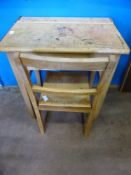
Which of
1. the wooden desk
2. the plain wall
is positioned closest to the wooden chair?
the wooden desk

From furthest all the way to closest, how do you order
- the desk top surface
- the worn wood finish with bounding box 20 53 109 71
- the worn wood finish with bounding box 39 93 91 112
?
the worn wood finish with bounding box 39 93 91 112
the desk top surface
the worn wood finish with bounding box 20 53 109 71

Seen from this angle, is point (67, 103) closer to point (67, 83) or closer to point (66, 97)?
point (66, 97)

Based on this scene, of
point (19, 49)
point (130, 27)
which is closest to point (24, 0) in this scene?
point (19, 49)

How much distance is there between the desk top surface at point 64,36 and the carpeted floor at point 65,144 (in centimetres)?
81

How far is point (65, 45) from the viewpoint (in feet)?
2.67

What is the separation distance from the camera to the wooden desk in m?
0.60

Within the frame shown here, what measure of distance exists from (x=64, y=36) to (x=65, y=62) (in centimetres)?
41

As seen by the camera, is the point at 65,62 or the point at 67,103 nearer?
the point at 65,62

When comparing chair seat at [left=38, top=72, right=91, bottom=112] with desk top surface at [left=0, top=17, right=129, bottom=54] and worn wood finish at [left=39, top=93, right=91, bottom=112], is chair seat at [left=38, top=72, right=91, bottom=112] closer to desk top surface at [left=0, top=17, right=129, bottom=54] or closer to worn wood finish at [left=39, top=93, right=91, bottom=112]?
worn wood finish at [left=39, top=93, right=91, bottom=112]

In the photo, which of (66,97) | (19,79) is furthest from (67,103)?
(19,79)

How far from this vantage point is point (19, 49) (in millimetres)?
789

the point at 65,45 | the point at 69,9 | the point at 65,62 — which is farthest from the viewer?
the point at 69,9

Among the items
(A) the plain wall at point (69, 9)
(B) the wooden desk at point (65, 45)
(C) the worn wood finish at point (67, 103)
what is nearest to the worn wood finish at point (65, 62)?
(B) the wooden desk at point (65, 45)

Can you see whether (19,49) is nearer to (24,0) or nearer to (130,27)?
(24,0)
